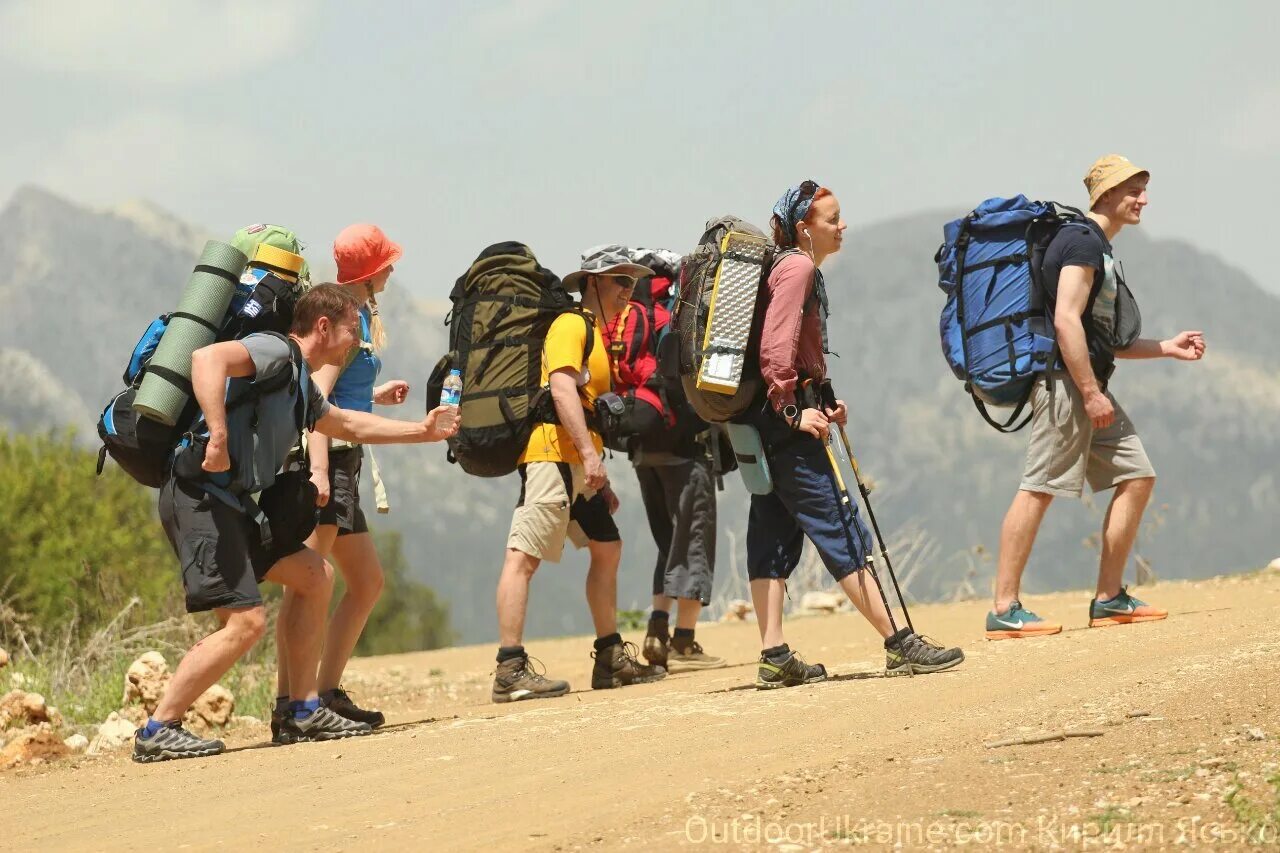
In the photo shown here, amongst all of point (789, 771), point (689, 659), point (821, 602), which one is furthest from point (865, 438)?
point (789, 771)

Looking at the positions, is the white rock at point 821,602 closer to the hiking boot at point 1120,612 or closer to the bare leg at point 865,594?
the hiking boot at point 1120,612

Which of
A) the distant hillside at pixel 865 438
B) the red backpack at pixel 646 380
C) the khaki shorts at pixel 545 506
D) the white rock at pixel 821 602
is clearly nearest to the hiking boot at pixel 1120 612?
the red backpack at pixel 646 380

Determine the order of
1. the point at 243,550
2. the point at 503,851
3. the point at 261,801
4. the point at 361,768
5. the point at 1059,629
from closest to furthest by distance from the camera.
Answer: the point at 503,851
the point at 261,801
the point at 361,768
the point at 243,550
the point at 1059,629

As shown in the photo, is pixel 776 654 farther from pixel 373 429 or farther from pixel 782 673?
pixel 373 429

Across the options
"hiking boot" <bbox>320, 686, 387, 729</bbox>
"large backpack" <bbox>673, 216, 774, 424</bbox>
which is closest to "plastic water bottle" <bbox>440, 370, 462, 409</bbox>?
"large backpack" <bbox>673, 216, 774, 424</bbox>

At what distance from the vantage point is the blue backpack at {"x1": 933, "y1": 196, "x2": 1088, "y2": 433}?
8.12m

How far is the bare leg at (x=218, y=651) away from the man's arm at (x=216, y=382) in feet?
2.12

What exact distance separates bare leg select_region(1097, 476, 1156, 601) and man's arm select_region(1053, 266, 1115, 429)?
44cm

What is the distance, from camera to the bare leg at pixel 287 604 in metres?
7.02

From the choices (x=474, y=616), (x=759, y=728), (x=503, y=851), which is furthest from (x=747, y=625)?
(x=474, y=616)

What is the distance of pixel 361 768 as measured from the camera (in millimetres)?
6008

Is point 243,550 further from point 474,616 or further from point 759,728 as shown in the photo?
point 474,616

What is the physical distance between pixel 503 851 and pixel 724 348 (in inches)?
117

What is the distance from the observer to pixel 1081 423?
8.09m
